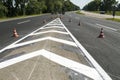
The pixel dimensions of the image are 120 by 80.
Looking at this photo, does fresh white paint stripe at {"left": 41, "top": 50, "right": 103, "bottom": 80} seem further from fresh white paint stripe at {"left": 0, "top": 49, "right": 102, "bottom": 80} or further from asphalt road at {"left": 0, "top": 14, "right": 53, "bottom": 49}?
asphalt road at {"left": 0, "top": 14, "right": 53, "bottom": 49}

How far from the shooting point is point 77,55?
292 inches

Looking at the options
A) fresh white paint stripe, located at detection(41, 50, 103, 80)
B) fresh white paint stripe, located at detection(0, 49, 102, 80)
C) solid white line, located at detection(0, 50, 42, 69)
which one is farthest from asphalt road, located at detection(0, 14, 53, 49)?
fresh white paint stripe, located at detection(41, 50, 103, 80)

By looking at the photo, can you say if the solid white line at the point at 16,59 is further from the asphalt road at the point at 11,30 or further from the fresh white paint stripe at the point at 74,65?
the asphalt road at the point at 11,30

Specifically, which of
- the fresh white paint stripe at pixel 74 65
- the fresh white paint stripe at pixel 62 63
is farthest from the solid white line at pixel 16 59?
the fresh white paint stripe at pixel 74 65

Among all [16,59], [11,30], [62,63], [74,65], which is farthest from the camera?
[11,30]

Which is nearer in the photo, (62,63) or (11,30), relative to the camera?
(62,63)

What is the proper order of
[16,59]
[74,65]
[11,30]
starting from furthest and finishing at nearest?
1. [11,30]
2. [16,59]
3. [74,65]

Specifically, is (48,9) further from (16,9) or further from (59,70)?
(59,70)

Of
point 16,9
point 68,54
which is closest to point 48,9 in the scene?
point 16,9

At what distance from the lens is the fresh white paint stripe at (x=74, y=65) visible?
532 cm

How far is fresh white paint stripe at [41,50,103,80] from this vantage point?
5321mm

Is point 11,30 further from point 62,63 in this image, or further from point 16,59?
point 62,63

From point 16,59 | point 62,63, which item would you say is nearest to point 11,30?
point 16,59

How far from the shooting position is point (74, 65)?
604cm
